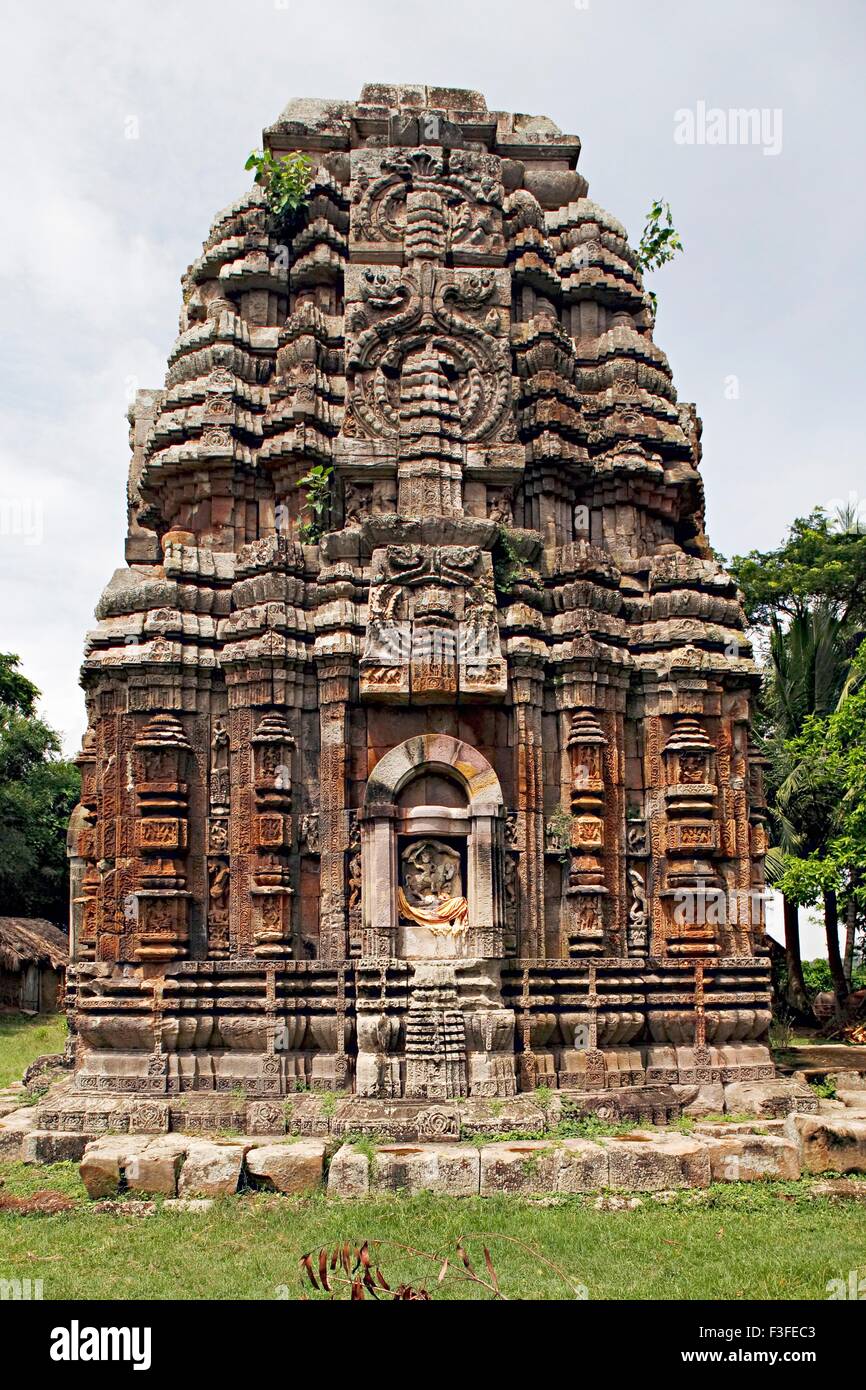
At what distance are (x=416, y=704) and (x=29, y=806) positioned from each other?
82.7 feet

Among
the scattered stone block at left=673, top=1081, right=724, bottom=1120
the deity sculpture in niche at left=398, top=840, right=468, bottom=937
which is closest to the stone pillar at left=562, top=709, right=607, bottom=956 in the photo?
the deity sculpture in niche at left=398, top=840, right=468, bottom=937

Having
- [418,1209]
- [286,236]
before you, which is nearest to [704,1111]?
[418,1209]

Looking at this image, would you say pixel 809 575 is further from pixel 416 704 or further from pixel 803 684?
pixel 416 704

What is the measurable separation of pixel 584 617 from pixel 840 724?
6847mm

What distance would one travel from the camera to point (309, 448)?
16734 mm

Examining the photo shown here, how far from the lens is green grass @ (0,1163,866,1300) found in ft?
29.9

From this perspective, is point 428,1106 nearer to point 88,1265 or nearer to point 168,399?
point 88,1265

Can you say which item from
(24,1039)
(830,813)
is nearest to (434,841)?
(830,813)

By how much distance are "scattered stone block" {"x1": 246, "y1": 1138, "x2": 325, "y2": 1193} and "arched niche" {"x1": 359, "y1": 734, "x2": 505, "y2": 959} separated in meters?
3.00

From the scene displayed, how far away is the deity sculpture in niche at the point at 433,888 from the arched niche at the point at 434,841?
0.02 metres

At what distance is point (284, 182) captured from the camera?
715 inches

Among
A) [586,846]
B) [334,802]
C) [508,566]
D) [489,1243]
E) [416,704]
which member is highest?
[508,566]

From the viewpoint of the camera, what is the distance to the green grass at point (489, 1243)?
9.11 m

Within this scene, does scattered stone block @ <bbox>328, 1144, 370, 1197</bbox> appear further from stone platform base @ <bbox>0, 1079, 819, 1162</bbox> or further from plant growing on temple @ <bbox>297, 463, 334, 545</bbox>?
plant growing on temple @ <bbox>297, 463, 334, 545</bbox>
